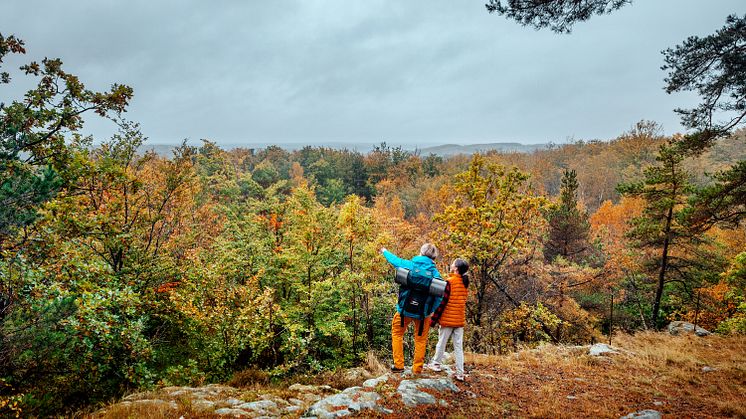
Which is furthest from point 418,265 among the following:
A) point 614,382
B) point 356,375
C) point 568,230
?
point 568,230

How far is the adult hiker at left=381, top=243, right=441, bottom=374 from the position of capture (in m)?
5.80

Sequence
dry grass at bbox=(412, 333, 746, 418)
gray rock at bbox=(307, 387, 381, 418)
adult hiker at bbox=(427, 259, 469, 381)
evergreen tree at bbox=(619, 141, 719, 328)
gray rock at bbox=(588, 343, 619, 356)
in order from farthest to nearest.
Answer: evergreen tree at bbox=(619, 141, 719, 328) → gray rock at bbox=(588, 343, 619, 356) → adult hiker at bbox=(427, 259, 469, 381) → dry grass at bbox=(412, 333, 746, 418) → gray rock at bbox=(307, 387, 381, 418)

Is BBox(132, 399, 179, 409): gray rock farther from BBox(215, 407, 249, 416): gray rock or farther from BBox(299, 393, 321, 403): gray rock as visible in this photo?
BBox(299, 393, 321, 403): gray rock

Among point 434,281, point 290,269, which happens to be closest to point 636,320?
point 290,269

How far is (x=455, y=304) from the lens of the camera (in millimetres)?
6098

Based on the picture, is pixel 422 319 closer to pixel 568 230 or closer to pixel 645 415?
pixel 645 415

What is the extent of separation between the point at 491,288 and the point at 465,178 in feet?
15.4

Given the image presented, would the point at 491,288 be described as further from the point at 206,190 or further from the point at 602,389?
the point at 206,190

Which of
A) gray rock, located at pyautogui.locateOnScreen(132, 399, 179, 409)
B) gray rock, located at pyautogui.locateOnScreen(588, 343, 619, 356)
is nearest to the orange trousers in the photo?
gray rock, located at pyautogui.locateOnScreen(132, 399, 179, 409)

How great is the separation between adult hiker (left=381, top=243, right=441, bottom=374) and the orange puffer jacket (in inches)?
10.9

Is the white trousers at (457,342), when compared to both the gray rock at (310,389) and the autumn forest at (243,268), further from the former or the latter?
the autumn forest at (243,268)

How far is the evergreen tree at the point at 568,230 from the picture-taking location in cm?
2103

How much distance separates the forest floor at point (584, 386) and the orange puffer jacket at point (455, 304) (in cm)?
102

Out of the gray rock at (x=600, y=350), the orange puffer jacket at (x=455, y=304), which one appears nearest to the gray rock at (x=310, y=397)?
the orange puffer jacket at (x=455, y=304)
